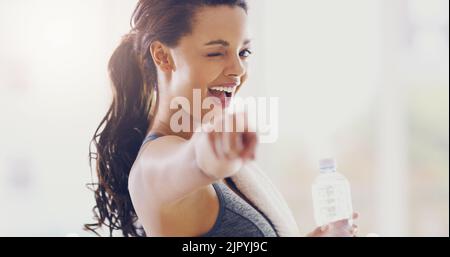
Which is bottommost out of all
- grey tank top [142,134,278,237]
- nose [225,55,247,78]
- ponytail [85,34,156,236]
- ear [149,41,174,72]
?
grey tank top [142,134,278,237]

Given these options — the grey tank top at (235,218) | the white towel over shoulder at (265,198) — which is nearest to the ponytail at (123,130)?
the grey tank top at (235,218)

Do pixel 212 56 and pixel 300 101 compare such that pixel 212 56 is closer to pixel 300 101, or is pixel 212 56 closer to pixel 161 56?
pixel 161 56

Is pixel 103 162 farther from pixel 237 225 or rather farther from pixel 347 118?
pixel 347 118

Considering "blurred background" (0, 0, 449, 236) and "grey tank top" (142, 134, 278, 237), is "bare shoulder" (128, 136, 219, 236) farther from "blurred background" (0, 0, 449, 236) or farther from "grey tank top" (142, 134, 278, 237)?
"blurred background" (0, 0, 449, 236)

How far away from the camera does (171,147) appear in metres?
0.78

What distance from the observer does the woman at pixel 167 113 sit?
0.84m

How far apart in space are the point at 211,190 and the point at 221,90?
0.64ft

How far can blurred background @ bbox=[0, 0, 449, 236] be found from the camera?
3.58 feet

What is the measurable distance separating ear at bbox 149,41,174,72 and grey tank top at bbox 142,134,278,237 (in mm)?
134

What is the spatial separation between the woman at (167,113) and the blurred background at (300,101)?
10 centimetres

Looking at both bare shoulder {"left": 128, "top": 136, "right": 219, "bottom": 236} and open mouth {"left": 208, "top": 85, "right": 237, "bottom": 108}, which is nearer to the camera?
bare shoulder {"left": 128, "top": 136, "right": 219, "bottom": 236}

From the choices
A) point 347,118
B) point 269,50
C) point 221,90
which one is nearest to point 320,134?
point 347,118

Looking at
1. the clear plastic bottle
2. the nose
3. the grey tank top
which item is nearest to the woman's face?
the nose

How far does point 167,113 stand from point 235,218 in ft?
0.77
